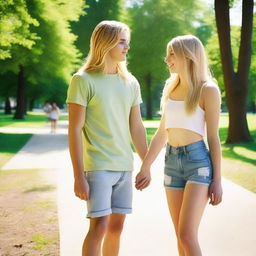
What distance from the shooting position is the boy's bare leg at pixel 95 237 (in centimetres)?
314

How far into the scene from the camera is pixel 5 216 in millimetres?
6176

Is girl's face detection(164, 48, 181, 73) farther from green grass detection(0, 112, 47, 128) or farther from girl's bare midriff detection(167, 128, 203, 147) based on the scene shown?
green grass detection(0, 112, 47, 128)

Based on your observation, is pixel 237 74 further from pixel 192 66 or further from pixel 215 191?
pixel 215 191

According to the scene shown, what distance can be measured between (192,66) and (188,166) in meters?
0.73

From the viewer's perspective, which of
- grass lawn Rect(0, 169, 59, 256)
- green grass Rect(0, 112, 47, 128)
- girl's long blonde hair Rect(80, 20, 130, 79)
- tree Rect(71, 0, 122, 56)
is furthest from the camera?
tree Rect(71, 0, 122, 56)

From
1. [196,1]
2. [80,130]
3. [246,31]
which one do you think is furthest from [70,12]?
[80,130]

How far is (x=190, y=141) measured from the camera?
3.31 metres

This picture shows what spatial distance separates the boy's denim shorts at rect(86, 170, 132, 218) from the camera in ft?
10.3

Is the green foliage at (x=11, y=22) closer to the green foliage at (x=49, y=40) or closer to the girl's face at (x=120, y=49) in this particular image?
the green foliage at (x=49, y=40)

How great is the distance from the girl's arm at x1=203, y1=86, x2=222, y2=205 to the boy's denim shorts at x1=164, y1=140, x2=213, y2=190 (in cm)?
4

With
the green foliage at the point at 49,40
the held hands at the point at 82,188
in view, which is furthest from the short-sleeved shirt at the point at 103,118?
the green foliage at the point at 49,40

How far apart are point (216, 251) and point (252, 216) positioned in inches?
61.6

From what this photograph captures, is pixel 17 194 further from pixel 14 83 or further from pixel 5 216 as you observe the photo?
pixel 14 83

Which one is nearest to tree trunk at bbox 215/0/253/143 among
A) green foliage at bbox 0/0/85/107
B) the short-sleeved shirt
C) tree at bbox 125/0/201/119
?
green foliage at bbox 0/0/85/107
